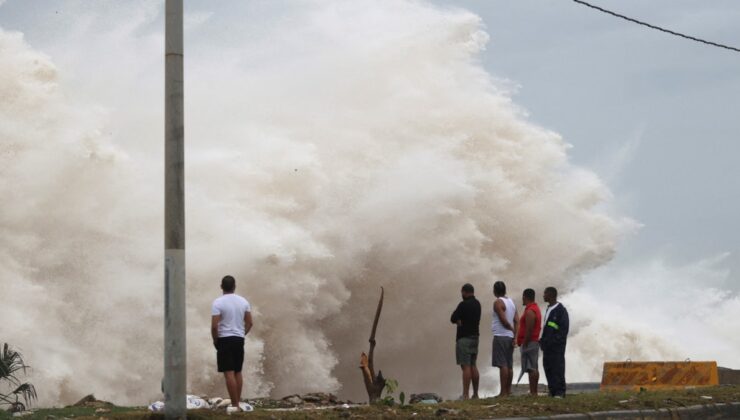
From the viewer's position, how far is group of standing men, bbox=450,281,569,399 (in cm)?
1406

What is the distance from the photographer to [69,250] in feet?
73.1

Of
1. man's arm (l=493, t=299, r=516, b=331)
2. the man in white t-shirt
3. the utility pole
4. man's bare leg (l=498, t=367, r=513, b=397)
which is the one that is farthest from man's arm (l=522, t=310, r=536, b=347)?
the utility pole

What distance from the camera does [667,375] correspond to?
65.2 ft

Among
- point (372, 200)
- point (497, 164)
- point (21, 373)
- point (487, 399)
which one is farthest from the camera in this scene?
point (497, 164)

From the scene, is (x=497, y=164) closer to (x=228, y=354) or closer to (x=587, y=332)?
(x=228, y=354)

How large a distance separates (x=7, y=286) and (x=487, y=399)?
11.0 meters

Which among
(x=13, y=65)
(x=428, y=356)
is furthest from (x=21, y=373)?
(x=428, y=356)

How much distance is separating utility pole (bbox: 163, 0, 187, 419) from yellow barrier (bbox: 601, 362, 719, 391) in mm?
11476

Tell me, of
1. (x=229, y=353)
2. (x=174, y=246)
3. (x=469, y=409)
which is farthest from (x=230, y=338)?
(x=469, y=409)

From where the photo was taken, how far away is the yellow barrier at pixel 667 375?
1980cm

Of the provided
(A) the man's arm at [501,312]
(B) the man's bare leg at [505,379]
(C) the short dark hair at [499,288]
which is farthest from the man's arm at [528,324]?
(B) the man's bare leg at [505,379]

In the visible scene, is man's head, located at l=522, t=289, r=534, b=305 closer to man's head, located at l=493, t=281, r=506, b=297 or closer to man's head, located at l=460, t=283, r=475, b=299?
man's head, located at l=493, t=281, r=506, b=297

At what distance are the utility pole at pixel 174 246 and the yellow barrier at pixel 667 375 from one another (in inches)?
452

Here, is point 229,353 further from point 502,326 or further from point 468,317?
point 502,326
